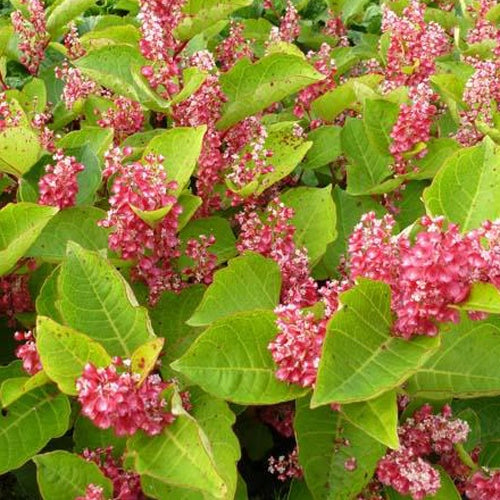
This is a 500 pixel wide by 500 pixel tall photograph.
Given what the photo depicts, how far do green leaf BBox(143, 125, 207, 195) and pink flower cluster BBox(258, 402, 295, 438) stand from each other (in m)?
0.63

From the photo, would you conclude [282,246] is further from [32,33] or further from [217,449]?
[32,33]

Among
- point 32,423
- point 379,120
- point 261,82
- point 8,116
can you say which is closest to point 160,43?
point 261,82

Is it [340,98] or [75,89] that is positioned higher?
[75,89]

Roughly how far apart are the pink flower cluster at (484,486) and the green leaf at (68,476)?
0.79m

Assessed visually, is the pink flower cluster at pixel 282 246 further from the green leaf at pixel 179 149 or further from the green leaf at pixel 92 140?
the green leaf at pixel 92 140

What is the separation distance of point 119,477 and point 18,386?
0.29 m

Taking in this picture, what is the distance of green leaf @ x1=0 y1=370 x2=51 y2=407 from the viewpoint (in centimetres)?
178

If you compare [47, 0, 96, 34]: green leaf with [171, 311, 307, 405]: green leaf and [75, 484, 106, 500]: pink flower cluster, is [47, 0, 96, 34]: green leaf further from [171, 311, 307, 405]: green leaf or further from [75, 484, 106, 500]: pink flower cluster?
[75, 484, 106, 500]: pink flower cluster

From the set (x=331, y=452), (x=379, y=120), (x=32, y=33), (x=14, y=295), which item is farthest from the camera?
(x=32, y=33)

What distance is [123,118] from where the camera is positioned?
253cm

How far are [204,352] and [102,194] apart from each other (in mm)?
889

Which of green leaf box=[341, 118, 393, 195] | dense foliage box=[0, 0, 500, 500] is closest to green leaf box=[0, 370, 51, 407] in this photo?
dense foliage box=[0, 0, 500, 500]

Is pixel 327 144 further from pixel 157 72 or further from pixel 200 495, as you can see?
pixel 200 495

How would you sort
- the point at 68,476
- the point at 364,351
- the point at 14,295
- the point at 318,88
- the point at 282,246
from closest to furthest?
the point at 364,351 < the point at 68,476 < the point at 282,246 < the point at 14,295 < the point at 318,88
